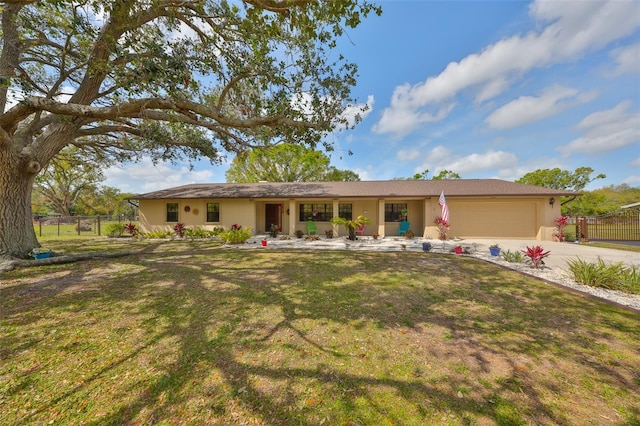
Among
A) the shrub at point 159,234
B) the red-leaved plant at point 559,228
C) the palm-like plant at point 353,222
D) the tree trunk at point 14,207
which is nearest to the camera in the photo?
the tree trunk at point 14,207

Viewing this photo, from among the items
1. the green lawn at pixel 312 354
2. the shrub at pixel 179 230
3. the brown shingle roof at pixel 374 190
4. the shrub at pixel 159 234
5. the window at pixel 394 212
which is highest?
the brown shingle roof at pixel 374 190

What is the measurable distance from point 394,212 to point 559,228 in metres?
8.58

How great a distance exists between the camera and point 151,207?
15242 millimetres

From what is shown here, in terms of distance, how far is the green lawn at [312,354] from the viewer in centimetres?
215


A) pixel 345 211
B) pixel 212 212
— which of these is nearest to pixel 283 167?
pixel 212 212

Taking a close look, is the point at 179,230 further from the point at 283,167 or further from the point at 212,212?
the point at 283,167

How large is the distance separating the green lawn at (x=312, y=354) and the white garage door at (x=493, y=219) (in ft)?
28.6

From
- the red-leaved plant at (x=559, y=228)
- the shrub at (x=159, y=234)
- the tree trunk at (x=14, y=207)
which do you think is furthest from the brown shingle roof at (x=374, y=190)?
the tree trunk at (x=14, y=207)

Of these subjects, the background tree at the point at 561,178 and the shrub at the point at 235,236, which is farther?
the background tree at the point at 561,178

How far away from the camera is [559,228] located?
489 inches

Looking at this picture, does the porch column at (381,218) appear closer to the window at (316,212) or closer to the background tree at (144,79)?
the window at (316,212)

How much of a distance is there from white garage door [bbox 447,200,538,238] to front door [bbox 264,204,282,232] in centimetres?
1088

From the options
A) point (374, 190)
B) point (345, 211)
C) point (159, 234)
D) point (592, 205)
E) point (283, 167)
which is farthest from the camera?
point (592, 205)

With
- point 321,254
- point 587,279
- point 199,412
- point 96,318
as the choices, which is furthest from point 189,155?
point 587,279
